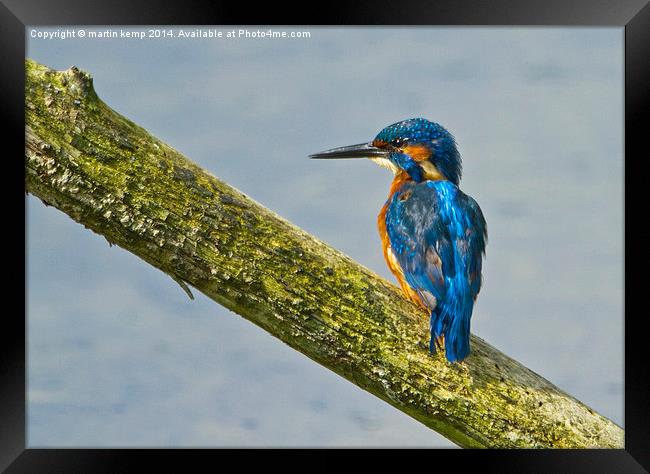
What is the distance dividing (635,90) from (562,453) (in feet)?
6.45

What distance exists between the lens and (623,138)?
151 inches

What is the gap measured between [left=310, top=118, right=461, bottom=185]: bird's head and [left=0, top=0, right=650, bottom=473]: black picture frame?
671mm

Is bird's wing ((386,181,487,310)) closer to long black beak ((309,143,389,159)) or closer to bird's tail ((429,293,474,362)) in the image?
bird's tail ((429,293,474,362))

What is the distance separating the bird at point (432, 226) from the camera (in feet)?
11.5

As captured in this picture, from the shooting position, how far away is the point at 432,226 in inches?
149

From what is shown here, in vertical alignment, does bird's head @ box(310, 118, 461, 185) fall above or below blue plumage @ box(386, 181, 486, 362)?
above

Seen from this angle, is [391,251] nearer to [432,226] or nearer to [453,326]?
[432,226]

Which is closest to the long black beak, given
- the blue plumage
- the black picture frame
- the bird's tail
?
the blue plumage

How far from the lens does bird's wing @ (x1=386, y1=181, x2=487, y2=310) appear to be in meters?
3.60
